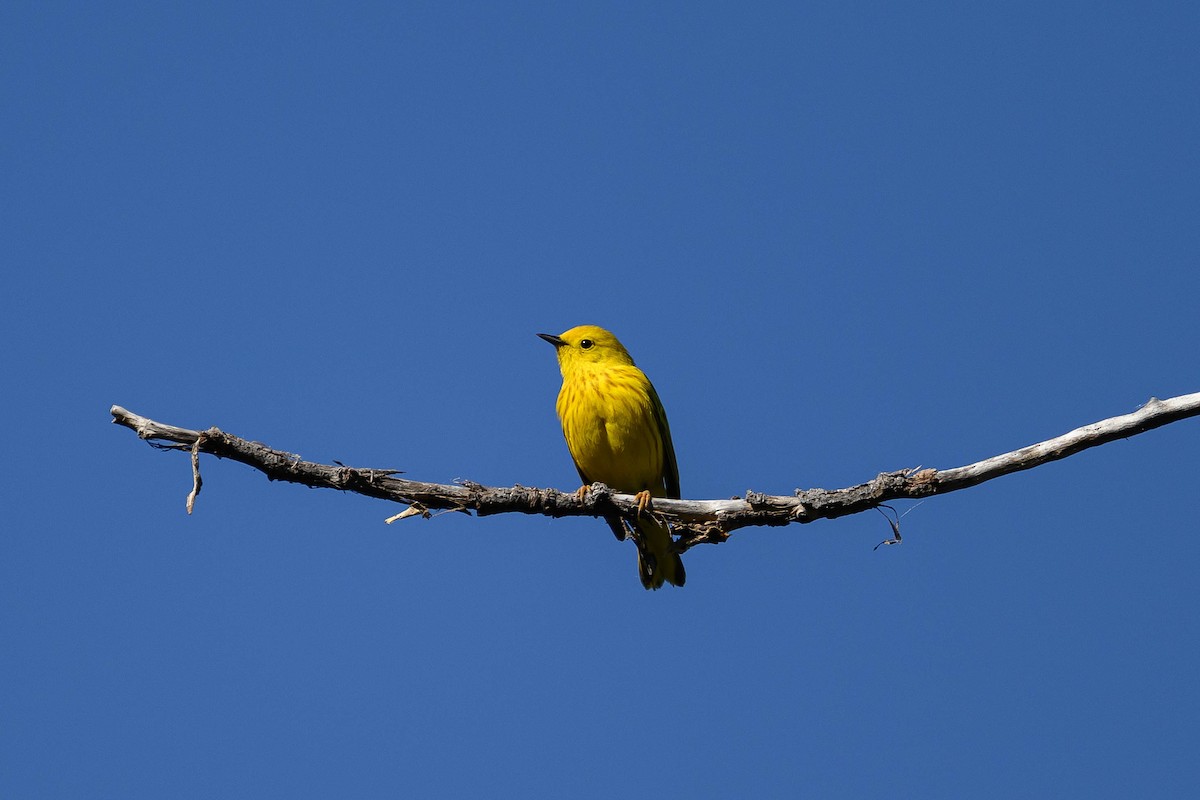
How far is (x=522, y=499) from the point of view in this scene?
6328 millimetres

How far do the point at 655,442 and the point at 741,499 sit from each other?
1.96m

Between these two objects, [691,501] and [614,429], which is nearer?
[691,501]

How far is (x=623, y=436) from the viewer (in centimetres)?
802

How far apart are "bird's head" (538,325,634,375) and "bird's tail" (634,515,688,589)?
5.48ft

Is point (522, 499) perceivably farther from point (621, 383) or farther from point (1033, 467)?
point (1033, 467)

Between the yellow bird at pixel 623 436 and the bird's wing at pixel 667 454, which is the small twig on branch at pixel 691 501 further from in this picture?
the bird's wing at pixel 667 454

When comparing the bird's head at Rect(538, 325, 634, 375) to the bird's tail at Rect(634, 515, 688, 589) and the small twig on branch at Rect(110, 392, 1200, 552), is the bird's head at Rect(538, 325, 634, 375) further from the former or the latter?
the small twig on branch at Rect(110, 392, 1200, 552)

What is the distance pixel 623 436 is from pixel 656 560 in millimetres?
957

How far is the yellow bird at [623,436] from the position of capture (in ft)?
26.4

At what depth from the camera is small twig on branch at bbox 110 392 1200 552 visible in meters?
5.49

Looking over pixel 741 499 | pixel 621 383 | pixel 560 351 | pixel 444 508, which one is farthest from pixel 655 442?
pixel 444 508

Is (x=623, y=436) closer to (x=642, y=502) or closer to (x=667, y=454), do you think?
(x=667, y=454)

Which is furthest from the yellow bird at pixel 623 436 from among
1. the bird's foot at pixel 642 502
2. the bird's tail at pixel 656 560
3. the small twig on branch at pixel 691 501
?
the small twig on branch at pixel 691 501

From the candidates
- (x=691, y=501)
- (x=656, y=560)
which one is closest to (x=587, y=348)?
(x=656, y=560)
